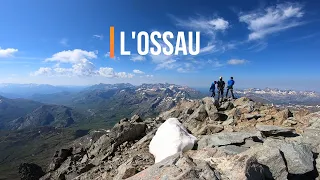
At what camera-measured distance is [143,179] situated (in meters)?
13.5

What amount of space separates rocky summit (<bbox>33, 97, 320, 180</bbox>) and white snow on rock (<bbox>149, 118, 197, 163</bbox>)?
12.9 inches

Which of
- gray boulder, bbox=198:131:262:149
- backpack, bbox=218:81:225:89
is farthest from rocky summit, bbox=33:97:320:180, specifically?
backpack, bbox=218:81:225:89

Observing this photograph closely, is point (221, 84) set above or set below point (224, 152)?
above

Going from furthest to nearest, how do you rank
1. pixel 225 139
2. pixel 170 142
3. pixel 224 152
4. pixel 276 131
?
pixel 276 131, pixel 225 139, pixel 170 142, pixel 224 152

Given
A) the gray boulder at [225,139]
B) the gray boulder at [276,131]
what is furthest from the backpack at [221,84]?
the gray boulder at [225,139]

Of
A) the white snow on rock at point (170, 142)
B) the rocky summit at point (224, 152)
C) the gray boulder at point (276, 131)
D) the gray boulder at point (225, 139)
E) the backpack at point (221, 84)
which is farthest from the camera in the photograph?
the backpack at point (221, 84)

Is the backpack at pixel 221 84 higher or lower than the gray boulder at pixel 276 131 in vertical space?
higher

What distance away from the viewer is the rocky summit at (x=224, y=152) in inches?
537

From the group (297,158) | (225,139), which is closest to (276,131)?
(225,139)

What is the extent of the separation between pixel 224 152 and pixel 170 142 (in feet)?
19.3

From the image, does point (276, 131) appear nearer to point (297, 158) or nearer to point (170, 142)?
point (297, 158)

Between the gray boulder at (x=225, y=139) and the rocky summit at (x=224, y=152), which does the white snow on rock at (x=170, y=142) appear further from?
the gray boulder at (x=225, y=139)

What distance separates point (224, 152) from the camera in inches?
647

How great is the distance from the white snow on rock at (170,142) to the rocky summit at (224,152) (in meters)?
0.33
